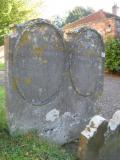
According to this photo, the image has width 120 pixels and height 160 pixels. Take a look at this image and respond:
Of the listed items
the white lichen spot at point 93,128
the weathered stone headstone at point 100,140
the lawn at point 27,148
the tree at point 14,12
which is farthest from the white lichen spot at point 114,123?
the tree at point 14,12

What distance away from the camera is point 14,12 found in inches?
840

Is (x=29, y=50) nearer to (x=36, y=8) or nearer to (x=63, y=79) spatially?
(x=63, y=79)

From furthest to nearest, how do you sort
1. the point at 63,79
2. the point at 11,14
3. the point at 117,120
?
the point at 11,14 < the point at 63,79 < the point at 117,120

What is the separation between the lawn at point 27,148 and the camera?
4225 mm

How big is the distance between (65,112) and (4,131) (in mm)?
1095

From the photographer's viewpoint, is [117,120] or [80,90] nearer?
[117,120]

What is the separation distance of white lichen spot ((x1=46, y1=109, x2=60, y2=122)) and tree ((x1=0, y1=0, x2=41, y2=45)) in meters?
15.6

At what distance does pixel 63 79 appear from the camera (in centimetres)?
525

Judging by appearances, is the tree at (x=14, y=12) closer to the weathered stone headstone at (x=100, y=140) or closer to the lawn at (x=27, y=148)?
the lawn at (x=27, y=148)

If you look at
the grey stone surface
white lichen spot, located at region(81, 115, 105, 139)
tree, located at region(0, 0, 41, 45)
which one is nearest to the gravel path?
the grey stone surface

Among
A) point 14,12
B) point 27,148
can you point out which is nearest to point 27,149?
point 27,148

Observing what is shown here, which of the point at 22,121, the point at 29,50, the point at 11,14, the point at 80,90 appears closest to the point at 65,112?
the point at 80,90

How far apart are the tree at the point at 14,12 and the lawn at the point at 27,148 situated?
16089 millimetres

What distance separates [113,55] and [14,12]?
10.2 m
